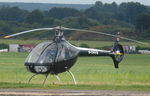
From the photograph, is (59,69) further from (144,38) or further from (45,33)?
(144,38)

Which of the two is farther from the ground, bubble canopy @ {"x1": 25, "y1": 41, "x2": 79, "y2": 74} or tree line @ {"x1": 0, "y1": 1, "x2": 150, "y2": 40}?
bubble canopy @ {"x1": 25, "y1": 41, "x2": 79, "y2": 74}

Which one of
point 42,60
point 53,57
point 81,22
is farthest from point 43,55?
point 81,22

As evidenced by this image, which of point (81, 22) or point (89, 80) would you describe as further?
Result: point (81, 22)

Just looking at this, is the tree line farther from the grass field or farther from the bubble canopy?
Result: the bubble canopy

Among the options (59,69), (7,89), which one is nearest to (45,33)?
(59,69)

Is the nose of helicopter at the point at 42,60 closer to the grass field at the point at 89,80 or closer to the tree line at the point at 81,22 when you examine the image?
the grass field at the point at 89,80

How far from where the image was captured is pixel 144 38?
3794 inches

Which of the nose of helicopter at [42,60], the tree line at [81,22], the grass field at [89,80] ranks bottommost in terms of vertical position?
the tree line at [81,22]

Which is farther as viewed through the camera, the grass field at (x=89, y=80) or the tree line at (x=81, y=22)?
the tree line at (x=81, y=22)

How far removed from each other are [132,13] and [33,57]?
137 m

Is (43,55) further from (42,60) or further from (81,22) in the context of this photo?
(81,22)

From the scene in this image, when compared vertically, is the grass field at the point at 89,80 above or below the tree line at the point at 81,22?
above

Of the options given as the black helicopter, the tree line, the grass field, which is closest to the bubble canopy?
the black helicopter

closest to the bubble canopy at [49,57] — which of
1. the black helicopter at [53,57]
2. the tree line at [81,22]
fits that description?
the black helicopter at [53,57]
